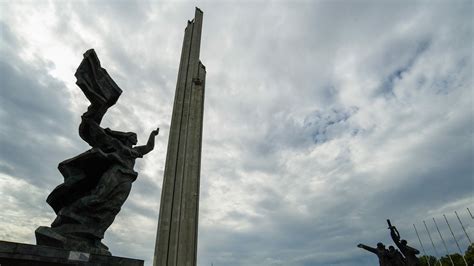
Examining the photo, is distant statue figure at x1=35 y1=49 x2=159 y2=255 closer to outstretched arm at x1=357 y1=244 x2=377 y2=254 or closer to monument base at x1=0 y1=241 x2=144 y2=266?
monument base at x1=0 y1=241 x2=144 y2=266

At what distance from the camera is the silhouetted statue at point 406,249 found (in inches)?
450

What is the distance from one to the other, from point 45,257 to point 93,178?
1.41 meters

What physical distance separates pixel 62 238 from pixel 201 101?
7849 mm

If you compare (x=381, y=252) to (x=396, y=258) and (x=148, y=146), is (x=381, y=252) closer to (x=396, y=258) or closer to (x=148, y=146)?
(x=396, y=258)

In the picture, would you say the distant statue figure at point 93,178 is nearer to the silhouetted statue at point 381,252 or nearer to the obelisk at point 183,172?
the obelisk at point 183,172

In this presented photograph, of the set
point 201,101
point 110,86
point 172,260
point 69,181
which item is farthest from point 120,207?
point 201,101

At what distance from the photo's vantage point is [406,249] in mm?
11688

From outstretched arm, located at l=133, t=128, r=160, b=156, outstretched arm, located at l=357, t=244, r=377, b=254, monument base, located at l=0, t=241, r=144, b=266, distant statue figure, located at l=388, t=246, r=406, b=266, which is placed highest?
outstretched arm, located at l=133, t=128, r=160, b=156

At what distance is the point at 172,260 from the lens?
7719 millimetres

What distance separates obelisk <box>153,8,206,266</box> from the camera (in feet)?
25.7

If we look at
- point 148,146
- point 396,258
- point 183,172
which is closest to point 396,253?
point 396,258

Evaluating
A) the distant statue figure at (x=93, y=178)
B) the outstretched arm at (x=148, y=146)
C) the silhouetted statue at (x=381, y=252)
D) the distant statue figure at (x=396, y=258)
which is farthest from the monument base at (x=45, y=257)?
the distant statue figure at (x=396, y=258)

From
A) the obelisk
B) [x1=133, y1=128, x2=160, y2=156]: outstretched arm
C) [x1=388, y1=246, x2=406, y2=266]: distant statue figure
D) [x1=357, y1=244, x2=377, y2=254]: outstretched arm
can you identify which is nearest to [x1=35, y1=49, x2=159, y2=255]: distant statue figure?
[x1=133, y1=128, x2=160, y2=156]: outstretched arm

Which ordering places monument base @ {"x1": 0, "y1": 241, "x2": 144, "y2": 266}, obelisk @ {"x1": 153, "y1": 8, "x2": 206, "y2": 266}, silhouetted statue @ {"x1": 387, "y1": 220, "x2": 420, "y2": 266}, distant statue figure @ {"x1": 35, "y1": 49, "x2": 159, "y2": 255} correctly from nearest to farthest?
1. monument base @ {"x1": 0, "y1": 241, "x2": 144, "y2": 266}
2. distant statue figure @ {"x1": 35, "y1": 49, "x2": 159, "y2": 255}
3. obelisk @ {"x1": 153, "y1": 8, "x2": 206, "y2": 266}
4. silhouetted statue @ {"x1": 387, "y1": 220, "x2": 420, "y2": 266}
